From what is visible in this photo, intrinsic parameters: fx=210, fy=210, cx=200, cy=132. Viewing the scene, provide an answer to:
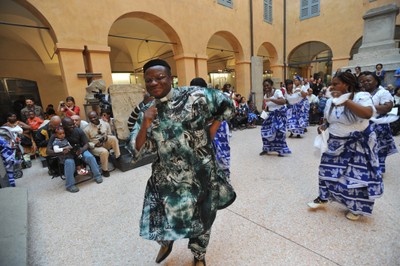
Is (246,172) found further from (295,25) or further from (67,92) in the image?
(295,25)

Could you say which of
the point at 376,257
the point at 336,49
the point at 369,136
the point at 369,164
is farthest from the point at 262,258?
the point at 336,49

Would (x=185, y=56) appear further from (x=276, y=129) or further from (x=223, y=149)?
(x=223, y=149)

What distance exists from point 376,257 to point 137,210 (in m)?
2.46

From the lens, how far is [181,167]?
1.37 meters

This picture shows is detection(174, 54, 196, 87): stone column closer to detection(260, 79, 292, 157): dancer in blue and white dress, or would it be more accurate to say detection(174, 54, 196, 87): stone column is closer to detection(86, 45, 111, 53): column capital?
detection(86, 45, 111, 53): column capital

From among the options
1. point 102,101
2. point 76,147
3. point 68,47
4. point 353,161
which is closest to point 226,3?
point 68,47

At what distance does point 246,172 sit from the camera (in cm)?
373

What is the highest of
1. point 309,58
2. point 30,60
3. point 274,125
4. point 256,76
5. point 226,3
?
point 226,3

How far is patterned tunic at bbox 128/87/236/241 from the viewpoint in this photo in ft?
4.38

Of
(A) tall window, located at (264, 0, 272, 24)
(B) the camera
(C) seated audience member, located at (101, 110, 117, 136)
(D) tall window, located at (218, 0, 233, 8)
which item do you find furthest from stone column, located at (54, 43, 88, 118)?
(A) tall window, located at (264, 0, 272, 24)

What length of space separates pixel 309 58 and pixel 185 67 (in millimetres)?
11864

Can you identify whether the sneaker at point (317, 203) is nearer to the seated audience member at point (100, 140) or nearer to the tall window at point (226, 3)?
the seated audience member at point (100, 140)

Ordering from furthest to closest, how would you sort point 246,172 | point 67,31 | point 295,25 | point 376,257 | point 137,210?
point 295,25, point 67,31, point 246,172, point 137,210, point 376,257

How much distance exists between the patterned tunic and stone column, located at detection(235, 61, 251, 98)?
10.2 meters
